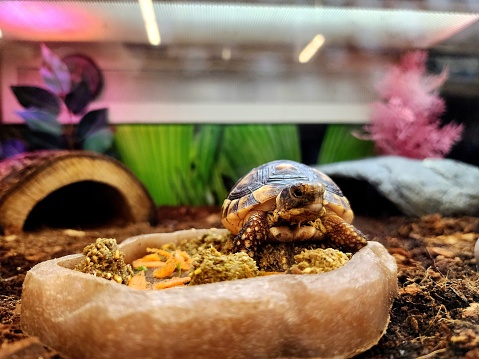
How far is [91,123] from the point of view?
3820mm

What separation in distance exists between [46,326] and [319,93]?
11.0ft

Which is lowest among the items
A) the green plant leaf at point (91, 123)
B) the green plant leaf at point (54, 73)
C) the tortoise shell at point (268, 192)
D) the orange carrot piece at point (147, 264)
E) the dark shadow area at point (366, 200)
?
the dark shadow area at point (366, 200)

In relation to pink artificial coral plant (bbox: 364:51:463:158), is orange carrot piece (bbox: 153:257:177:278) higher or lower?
lower

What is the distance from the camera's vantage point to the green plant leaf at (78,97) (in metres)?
3.65

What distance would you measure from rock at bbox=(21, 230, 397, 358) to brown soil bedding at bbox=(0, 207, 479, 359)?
0.11m

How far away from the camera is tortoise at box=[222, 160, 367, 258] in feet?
6.15

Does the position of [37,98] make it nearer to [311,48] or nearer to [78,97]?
[78,97]

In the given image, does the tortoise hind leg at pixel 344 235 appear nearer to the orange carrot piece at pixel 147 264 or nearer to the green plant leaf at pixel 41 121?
the orange carrot piece at pixel 147 264

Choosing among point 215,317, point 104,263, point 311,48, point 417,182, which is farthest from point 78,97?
point 417,182

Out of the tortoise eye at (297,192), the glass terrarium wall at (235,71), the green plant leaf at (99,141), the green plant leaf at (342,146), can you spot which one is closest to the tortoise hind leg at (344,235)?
the tortoise eye at (297,192)

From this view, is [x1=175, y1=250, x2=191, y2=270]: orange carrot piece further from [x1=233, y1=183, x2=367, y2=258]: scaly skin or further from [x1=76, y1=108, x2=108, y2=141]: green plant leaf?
[x1=76, y1=108, x2=108, y2=141]: green plant leaf

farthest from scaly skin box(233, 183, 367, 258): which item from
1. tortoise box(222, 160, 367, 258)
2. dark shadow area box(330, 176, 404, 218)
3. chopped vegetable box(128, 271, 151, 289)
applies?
dark shadow area box(330, 176, 404, 218)

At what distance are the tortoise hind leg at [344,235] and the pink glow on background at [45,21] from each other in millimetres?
2733

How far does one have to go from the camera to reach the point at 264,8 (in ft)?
11.1
